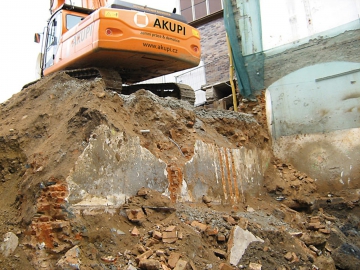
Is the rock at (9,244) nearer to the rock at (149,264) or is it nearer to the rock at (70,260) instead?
the rock at (70,260)

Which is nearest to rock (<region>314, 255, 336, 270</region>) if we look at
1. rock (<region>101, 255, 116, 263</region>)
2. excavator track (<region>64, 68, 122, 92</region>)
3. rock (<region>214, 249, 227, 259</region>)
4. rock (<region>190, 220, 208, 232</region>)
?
rock (<region>214, 249, 227, 259</region>)

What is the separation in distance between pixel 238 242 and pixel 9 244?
8.25ft

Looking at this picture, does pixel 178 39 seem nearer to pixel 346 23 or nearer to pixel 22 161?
pixel 22 161

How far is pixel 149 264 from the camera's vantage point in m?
3.74

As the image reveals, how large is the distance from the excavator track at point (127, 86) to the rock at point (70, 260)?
10.8 ft

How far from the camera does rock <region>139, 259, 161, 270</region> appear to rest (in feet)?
12.3

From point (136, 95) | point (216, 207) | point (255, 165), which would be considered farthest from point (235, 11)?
point (216, 207)

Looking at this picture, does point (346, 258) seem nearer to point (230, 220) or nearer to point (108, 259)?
point (230, 220)

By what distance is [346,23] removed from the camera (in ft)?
27.6

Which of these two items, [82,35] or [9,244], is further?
[82,35]

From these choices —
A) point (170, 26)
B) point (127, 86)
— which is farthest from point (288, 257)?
point (127, 86)

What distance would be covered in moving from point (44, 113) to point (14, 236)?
1.98m

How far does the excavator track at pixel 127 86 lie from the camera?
21.2 feet

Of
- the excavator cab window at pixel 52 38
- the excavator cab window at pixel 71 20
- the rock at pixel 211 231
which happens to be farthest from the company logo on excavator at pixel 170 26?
the rock at pixel 211 231
